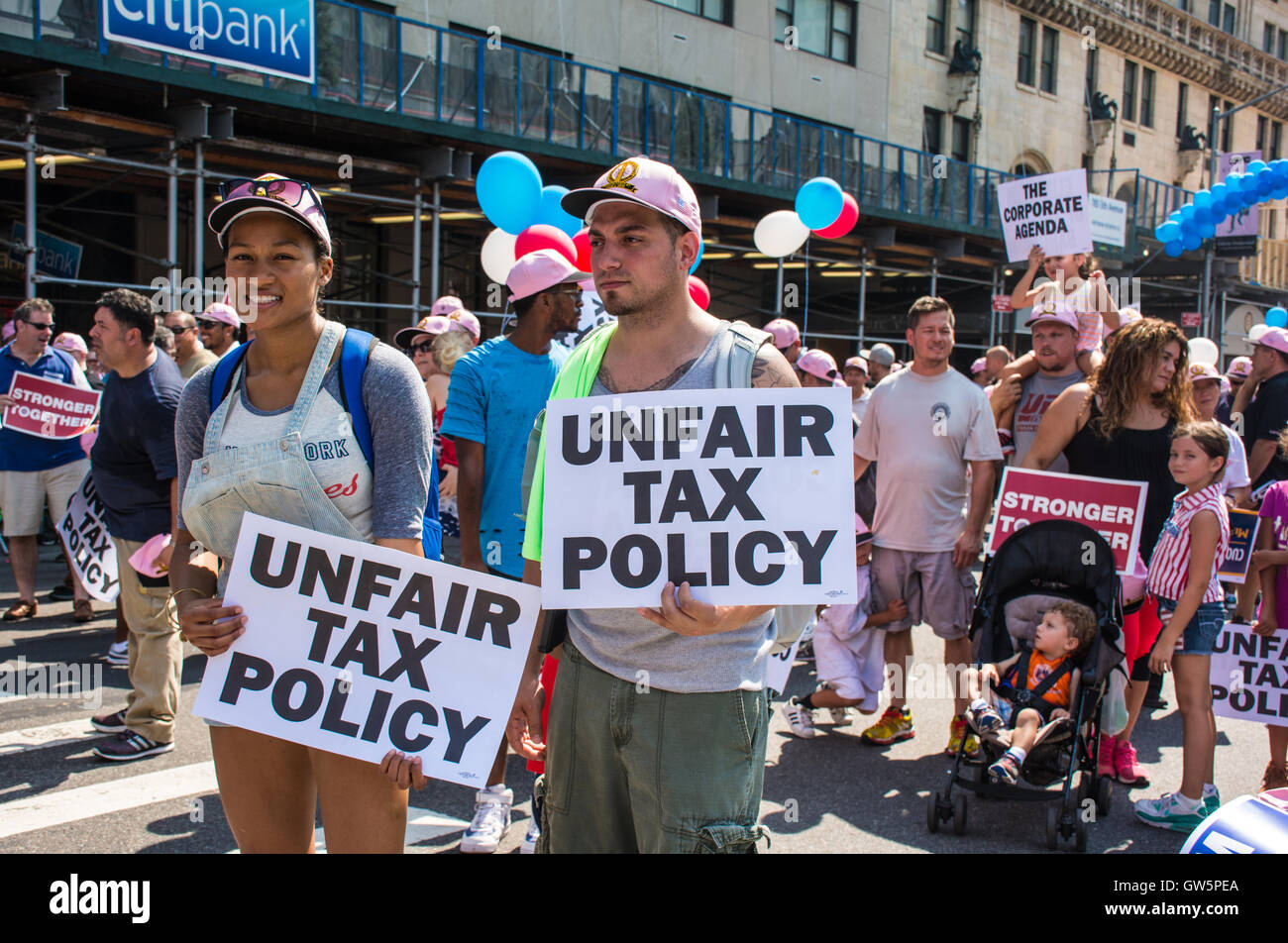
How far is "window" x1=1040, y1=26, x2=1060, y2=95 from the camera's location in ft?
110

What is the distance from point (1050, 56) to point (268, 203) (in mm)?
35710

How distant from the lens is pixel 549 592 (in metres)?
2.37

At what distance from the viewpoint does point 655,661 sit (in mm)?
2424

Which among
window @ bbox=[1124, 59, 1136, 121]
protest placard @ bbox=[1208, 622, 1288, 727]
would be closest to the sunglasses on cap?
protest placard @ bbox=[1208, 622, 1288, 727]

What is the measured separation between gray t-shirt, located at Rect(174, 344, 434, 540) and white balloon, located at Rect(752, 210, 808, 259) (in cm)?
795

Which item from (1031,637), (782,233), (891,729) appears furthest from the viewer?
(782,233)

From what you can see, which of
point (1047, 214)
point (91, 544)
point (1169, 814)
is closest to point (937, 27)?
point (1047, 214)

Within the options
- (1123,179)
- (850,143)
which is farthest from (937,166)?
(1123,179)

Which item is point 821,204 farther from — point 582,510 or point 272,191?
point 582,510

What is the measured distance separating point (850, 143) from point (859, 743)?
62.0ft

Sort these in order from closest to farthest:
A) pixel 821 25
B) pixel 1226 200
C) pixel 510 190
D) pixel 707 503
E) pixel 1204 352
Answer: pixel 707 503 < pixel 510 190 < pixel 1204 352 < pixel 1226 200 < pixel 821 25

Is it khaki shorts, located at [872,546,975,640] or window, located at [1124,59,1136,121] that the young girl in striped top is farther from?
window, located at [1124,59,1136,121]

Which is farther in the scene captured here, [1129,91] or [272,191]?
[1129,91]

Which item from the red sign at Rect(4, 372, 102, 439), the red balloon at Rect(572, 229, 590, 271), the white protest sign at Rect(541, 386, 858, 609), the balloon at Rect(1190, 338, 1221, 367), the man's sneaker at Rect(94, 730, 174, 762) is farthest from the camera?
the balloon at Rect(1190, 338, 1221, 367)
